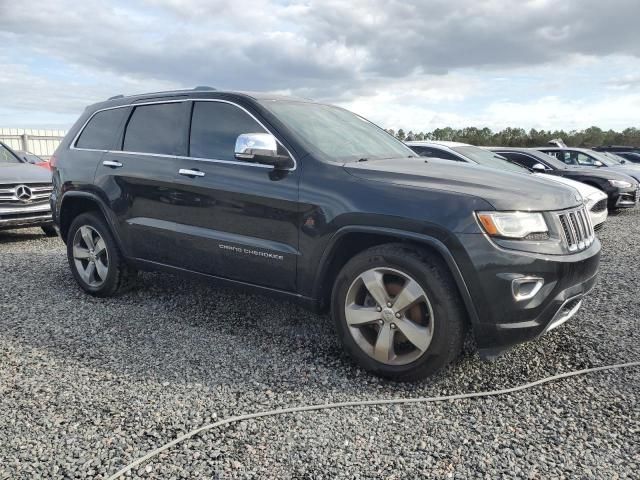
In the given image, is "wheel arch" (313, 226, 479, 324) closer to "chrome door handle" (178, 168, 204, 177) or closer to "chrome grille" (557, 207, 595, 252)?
"chrome grille" (557, 207, 595, 252)

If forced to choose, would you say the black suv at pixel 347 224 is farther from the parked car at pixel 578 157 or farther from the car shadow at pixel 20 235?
the parked car at pixel 578 157

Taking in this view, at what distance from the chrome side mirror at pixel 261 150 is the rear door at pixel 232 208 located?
0.26 feet

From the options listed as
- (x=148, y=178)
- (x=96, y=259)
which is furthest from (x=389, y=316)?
(x=96, y=259)

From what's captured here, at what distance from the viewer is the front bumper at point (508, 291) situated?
2840 mm

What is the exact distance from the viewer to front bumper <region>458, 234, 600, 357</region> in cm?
284

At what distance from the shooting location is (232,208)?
12.1ft

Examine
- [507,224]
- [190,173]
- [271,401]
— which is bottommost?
[271,401]

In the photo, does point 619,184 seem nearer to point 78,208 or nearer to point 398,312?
point 398,312

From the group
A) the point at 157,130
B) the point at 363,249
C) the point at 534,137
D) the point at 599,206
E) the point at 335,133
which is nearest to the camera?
the point at 363,249

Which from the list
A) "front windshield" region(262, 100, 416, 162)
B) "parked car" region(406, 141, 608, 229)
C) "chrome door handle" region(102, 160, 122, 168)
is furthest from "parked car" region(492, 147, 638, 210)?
"chrome door handle" region(102, 160, 122, 168)

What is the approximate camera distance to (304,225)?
3387 mm

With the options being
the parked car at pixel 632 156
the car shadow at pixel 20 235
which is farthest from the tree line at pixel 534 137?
the car shadow at pixel 20 235

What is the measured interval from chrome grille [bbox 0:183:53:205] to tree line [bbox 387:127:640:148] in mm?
32441

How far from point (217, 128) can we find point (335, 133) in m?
0.88
